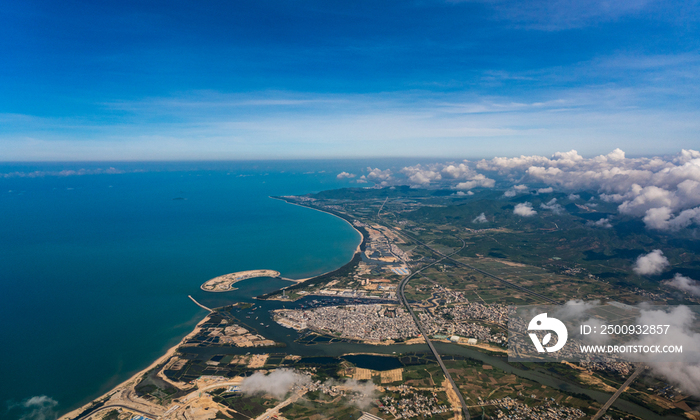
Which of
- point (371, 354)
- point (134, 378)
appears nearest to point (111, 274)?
point (134, 378)

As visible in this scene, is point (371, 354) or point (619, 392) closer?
point (619, 392)

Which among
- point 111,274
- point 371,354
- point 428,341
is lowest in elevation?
point 428,341

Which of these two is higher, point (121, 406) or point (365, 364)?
point (121, 406)

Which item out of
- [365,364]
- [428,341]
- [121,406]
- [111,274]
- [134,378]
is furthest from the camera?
[111,274]

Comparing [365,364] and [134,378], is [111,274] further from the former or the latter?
[365,364]

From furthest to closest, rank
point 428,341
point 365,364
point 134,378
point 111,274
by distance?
point 111,274 < point 428,341 < point 365,364 < point 134,378

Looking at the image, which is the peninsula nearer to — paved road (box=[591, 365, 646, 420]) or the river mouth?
the river mouth

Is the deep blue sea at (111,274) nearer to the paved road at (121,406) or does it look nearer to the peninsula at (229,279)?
the peninsula at (229,279)

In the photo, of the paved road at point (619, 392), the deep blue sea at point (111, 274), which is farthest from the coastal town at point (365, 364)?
the deep blue sea at point (111, 274)

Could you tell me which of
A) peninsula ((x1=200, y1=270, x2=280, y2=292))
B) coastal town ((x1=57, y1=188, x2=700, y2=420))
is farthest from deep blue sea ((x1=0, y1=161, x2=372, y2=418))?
coastal town ((x1=57, y1=188, x2=700, y2=420))
